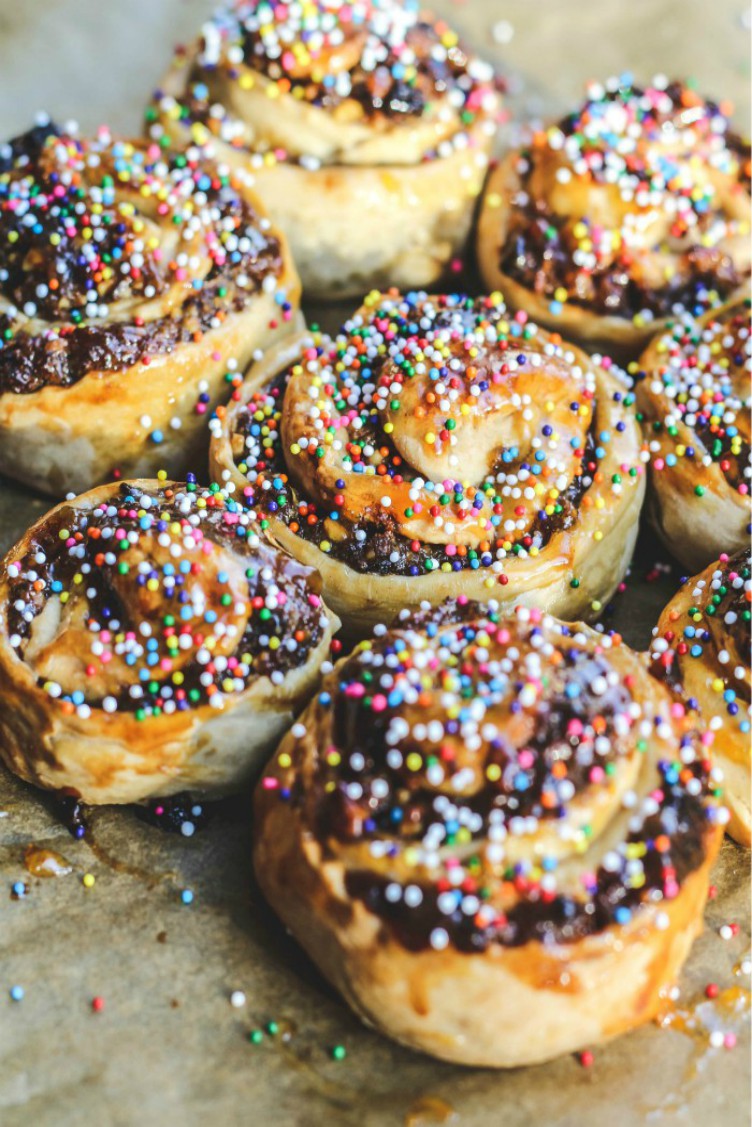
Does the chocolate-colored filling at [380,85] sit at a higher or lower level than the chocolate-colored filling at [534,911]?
higher

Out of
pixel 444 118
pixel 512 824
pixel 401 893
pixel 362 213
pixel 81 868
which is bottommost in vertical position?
pixel 81 868

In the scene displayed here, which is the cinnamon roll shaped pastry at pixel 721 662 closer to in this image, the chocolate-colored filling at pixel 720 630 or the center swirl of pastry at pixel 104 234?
the chocolate-colored filling at pixel 720 630

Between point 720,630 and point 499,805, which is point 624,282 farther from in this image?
point 499,805

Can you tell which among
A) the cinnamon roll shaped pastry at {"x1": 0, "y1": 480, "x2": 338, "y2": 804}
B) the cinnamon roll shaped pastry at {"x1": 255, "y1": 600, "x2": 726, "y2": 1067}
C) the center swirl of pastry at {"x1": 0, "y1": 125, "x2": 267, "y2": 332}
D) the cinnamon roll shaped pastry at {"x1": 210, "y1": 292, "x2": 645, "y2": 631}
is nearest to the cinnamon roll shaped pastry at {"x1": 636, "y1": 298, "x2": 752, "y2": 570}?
the cinnamon roll shaped pastry at {"x1": 210, "y1": 292, "x2": 645, "y2": 631}

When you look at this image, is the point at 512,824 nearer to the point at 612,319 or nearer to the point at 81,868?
the point at 81,868

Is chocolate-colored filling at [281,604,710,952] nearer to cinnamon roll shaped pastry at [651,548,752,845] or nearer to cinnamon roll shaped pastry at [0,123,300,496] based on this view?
cinnamon roll shaped pastry at [651,548,752,845]

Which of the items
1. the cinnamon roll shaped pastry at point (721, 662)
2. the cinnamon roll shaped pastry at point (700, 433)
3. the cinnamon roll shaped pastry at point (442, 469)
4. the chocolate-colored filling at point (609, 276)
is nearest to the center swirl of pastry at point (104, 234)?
the cinnamon roll shaped pastry at point (442, 469)

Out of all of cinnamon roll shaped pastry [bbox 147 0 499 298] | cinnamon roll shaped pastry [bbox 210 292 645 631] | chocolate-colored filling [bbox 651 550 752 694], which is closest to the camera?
chocolate-colored filling [bbox 651 550 752 694]

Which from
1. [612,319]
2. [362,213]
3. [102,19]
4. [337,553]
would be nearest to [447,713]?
[337,553]
